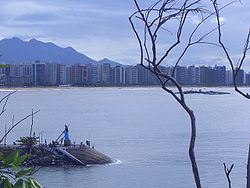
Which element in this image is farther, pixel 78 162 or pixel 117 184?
pixel 78 162

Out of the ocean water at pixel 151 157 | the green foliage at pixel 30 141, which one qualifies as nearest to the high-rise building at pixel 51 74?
the ocean water at pixel 151 157

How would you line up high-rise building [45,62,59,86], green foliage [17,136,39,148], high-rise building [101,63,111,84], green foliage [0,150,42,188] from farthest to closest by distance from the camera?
1. high-rise building [101,63,111,84]
2. high-rise building [45,62,59,86]
3. green foliage [17,136,39,148]
4. green foliage [0,150,42,188]

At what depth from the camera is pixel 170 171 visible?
94.4ft

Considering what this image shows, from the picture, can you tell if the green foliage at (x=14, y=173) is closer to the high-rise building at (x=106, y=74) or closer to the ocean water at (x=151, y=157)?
the ocean water at (x=151, y=157)

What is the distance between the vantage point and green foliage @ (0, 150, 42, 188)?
211cm

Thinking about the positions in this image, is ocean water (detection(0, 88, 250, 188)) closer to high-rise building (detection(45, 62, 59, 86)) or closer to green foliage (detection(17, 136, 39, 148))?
green foliage (detection(17, 136, 39, 148))

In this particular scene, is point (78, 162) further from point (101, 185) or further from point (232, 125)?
point (232, 125)

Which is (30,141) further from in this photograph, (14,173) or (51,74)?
(51,74)

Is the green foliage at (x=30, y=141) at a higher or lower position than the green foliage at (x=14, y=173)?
lower

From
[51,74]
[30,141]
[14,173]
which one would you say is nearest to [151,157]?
[30,141]

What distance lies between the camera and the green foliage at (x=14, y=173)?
2.11 m

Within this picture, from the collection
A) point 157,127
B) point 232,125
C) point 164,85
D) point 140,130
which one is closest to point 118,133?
point 140,130

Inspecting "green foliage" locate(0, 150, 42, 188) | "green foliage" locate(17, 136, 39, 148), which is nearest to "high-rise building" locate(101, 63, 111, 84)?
"green foliage" locate(17, 136, 39, 148)

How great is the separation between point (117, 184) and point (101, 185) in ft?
2.41
